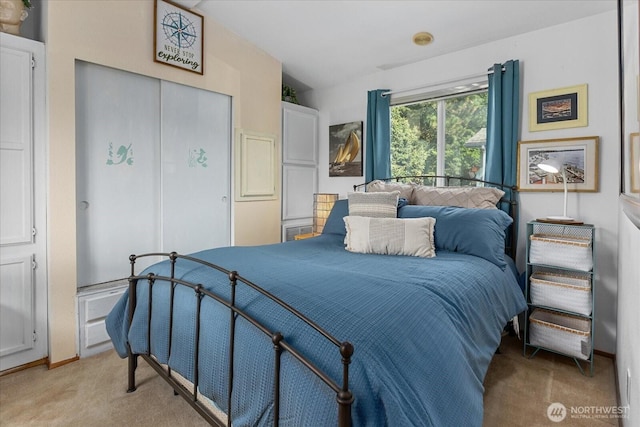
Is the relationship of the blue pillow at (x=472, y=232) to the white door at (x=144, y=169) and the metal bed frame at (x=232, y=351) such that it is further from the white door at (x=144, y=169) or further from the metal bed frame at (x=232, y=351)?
the white door at (x=144, y=169)

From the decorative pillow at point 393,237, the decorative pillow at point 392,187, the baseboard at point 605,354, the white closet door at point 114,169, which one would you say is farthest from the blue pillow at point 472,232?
the white closet door at point 114,169

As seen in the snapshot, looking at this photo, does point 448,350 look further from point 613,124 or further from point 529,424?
point 613,124

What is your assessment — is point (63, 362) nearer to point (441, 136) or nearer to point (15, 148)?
point (15, 148)

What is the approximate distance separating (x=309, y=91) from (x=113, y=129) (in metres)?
2.38

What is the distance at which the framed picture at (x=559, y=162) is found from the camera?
96.7 inches

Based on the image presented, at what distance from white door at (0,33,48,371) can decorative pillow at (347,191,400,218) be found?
2.14 metres

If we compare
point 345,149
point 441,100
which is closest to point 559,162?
point 441,100

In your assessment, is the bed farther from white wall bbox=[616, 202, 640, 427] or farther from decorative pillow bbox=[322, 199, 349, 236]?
decorative pillow bbox=[322, 199, 349, 236]

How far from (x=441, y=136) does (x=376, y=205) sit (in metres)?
1.22

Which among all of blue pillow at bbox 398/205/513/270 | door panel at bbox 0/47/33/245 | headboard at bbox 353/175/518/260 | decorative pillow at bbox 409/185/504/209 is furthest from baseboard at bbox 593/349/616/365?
door panel at bbox 0/47/33/245

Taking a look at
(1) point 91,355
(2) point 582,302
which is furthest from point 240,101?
(2) point 582,302

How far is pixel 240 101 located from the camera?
3402 millimetres

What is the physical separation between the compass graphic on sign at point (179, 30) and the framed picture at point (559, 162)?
2.84m

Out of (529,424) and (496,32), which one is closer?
(529,424)
